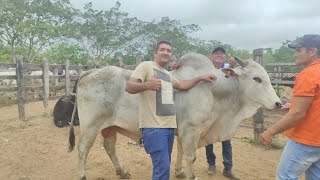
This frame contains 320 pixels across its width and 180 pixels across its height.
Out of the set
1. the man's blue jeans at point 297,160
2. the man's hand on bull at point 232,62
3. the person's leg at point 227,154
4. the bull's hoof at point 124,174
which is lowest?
the bull's hoof at point 124,174

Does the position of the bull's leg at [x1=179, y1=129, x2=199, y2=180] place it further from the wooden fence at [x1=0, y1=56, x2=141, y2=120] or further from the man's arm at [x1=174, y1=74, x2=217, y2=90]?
the wooden fence at [x1=0, y1=56, x2=141, y2=120]

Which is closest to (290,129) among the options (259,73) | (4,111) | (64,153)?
(259,73)

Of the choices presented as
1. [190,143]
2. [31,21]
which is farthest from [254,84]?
[31,21]

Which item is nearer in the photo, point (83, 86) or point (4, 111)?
point (83, 86)

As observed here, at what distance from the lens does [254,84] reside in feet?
16.1

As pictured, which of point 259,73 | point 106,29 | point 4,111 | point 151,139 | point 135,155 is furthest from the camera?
point 106,29

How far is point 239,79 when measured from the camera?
199 inches

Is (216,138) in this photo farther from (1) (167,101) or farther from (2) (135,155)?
(2) (135,155)

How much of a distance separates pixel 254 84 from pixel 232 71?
1.17 ft

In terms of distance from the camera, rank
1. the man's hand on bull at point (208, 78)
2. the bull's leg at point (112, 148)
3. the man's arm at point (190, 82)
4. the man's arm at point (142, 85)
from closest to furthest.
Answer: the man's arm at point (142, 85), the man's arm at point (190, 82), the man's hand on bull at point (208, 78), the bull's leg at point (112, 148)

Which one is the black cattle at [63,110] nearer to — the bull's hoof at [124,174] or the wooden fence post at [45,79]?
the bull's hoof at [124,174]

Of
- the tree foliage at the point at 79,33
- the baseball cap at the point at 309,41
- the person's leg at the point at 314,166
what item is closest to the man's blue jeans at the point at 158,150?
the person's leg at the point at 314,166

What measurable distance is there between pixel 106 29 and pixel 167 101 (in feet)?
81.8

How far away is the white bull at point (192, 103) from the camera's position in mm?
4730
